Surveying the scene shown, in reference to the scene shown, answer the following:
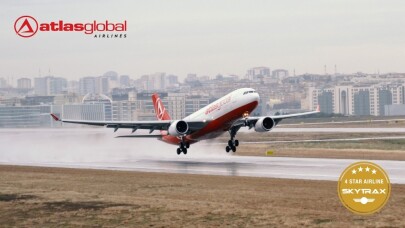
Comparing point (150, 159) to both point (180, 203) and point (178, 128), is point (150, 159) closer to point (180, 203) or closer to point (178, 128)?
point (178, 128)

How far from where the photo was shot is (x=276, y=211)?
31969 millimetres

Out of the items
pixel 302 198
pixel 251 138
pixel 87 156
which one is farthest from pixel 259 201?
pixel 251 138

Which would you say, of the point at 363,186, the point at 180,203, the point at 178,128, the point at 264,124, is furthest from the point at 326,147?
the point at 363,186

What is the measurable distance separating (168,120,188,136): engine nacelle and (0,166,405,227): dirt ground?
14.9 meters

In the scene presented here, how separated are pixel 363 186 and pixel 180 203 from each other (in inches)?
416

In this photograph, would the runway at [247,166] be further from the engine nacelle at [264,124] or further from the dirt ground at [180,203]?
the dirt ground at [180,203]

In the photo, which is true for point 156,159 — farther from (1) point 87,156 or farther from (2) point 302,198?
(2) point 302,198

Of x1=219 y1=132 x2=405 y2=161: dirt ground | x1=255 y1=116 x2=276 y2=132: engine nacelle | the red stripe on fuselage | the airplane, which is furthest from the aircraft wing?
x1=219 y1=132 x2=405 y2=161: dirt ground

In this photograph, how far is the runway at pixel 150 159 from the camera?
50719mm

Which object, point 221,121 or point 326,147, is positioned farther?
point 326,147

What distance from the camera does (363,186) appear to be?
2745cm

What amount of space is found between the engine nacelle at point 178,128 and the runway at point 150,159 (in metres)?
2.52

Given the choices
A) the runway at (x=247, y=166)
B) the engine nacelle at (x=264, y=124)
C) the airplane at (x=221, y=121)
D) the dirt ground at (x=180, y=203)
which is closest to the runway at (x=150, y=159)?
the runway at (x=247, y=166)

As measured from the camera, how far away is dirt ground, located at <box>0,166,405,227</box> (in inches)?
1195
